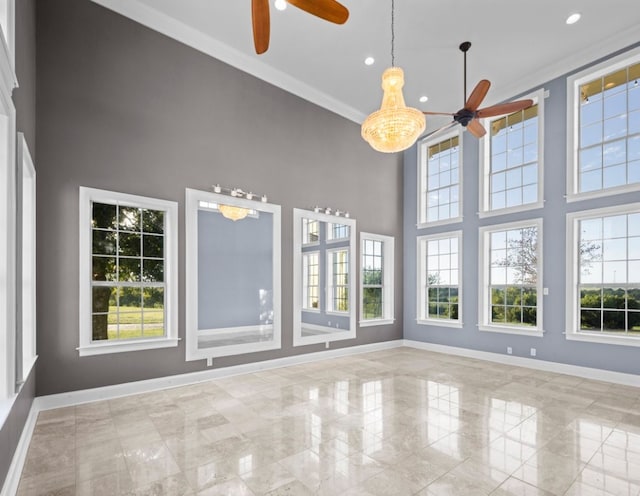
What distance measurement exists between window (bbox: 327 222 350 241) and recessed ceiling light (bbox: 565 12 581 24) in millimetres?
4400

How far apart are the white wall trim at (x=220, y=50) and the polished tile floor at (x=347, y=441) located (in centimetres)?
470

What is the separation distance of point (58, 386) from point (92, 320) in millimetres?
739

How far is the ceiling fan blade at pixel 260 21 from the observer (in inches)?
108

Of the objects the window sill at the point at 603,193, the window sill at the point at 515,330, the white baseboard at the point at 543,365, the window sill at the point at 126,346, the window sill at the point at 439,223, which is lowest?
the white baseboard at the point at 543,365

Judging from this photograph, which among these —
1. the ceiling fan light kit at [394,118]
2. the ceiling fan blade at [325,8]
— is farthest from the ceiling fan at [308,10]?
the ceiling fan light kit at [394,118]

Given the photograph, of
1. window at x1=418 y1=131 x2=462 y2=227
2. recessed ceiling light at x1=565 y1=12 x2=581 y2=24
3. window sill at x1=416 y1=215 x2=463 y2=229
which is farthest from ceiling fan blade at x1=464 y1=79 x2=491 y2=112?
window sill at x1=416 y1=215 x2=463 y2=229

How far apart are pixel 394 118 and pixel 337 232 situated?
307 centimetres

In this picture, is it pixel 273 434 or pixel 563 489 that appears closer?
pixel 563 489

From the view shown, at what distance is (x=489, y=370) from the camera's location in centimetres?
554

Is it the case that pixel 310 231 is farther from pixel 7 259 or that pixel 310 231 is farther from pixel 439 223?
pixel 7 259

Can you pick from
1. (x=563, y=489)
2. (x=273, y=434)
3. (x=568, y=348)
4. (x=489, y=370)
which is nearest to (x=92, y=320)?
(x=273, y=434)

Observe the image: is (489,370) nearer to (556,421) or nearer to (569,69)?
(556,421)

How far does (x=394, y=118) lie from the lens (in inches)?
154

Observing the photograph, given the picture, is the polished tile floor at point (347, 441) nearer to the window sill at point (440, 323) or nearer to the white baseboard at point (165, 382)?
the white baseboard at point (165, 382)
